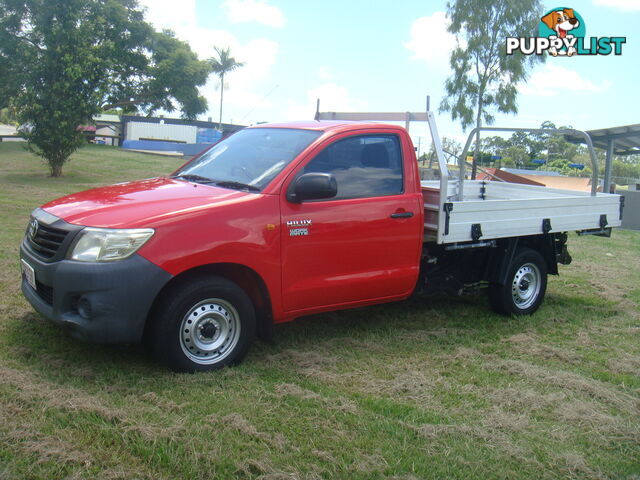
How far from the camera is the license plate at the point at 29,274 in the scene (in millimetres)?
4754

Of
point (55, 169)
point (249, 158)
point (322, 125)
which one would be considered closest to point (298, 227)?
point (249, 158)

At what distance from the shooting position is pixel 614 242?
14.5 m

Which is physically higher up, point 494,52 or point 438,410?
point 494,52

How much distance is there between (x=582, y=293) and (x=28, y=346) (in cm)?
657

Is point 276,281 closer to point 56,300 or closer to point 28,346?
point 56,300

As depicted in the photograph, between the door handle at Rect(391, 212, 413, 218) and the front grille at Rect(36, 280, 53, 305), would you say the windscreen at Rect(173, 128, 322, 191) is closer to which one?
the door handle at Rect(391, 212, 413, 218)

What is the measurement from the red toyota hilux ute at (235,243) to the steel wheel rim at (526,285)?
160 cm

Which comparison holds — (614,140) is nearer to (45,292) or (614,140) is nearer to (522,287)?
(522,287)

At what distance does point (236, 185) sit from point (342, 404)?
1.89 metres

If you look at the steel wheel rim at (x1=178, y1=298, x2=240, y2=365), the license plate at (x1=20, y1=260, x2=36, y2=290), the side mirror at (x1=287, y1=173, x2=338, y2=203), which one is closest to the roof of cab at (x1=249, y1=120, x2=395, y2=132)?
the side mirror at (x1=287, y1=173, x2=338, y2=203)

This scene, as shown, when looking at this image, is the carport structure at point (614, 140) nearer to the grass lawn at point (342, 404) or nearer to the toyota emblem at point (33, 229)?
the grass lawn at point (342, 404)

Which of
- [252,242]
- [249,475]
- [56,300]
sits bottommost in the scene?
[249,475]

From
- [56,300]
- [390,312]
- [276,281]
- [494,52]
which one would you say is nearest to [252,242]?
[276,281]

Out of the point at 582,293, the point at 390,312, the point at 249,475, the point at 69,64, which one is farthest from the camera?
the point at 69,64
